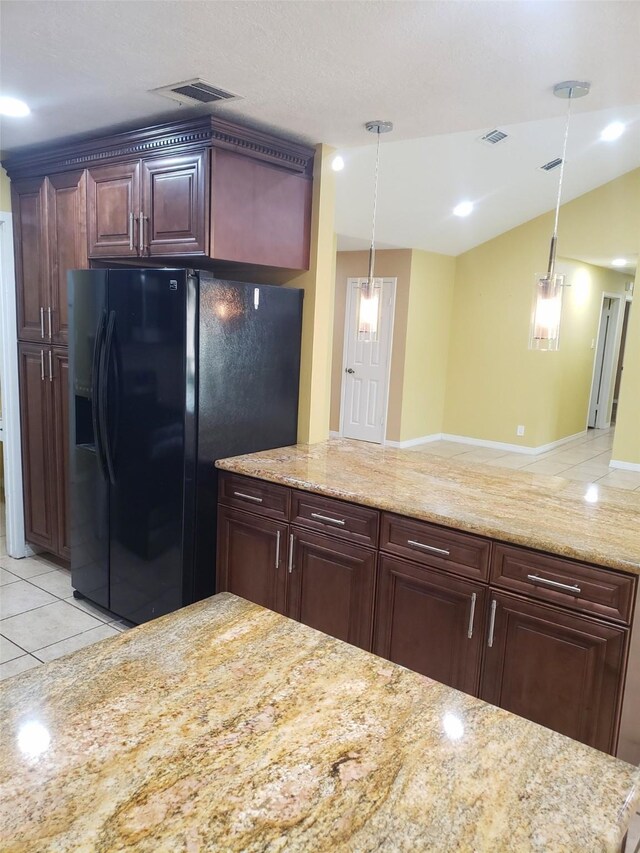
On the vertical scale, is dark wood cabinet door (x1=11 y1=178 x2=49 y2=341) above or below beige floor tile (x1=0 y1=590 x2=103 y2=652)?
above

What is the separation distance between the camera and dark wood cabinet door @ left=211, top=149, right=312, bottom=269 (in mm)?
2719

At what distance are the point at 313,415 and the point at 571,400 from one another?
620 centimetres

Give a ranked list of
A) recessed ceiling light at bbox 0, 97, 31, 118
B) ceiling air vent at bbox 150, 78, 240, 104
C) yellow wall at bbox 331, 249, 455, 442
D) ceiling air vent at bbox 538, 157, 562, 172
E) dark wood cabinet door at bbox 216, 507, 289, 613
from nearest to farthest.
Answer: ceiling air vent at bbox 150, 78, 240, 104, recessed ceiling light at bbox 0, 97, 31, 118, dark wood cabinet door at bbox 216, 507, 289, 613, ceiling air vent at bbox 538, 157, 562, 172, yellow wall at bbox 331, 249, 455, 442

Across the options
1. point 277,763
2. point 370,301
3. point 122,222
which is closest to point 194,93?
point 122,222

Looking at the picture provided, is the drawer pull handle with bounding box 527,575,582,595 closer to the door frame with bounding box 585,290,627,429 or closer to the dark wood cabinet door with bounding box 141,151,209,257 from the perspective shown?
the dark wood cabinet door with bounding box 141,151,209,257

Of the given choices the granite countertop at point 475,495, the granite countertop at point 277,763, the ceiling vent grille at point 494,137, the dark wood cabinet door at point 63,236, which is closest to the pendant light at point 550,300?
the granite countertop at point 475,495

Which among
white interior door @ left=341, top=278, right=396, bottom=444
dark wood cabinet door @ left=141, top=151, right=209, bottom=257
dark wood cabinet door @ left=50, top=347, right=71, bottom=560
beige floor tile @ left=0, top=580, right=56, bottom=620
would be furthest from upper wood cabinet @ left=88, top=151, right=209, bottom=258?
white interior door @ left=341, top=278, right=396, bottom=444

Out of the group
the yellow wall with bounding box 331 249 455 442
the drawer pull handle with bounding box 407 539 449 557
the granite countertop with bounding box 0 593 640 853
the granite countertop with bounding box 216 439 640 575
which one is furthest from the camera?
the yellow wall with bounding box 331 249 455 442

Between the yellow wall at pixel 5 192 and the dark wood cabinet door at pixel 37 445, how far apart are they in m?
0.81

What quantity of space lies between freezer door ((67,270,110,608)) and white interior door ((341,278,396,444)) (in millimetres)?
4916

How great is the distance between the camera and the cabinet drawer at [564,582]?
187cm

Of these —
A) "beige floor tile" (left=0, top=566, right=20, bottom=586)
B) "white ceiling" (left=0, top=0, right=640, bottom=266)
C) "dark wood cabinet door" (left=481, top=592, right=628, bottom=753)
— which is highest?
"white ceiling" (left=0, top=0, right=640, bottom=266)

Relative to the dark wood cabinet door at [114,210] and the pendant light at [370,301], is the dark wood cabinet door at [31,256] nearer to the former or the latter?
the dark wood cabinet door at [114,210]

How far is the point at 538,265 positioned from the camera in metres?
7.39
